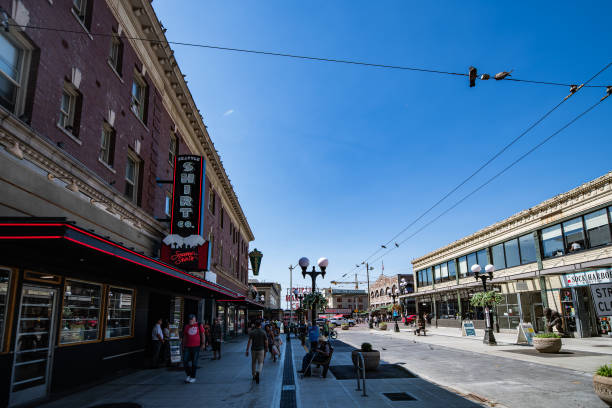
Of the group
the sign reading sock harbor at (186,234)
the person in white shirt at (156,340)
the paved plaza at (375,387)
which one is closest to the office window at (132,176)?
the sign reading sock harbor at (186,234)

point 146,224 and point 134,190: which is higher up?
point 134,190

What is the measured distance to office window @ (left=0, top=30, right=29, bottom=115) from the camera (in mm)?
8219

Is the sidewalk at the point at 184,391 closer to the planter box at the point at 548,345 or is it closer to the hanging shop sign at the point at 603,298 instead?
the hanging shop sign at the point at 603,298

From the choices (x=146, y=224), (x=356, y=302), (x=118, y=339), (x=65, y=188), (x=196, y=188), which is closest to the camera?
(x=65, y=188)

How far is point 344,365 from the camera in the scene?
14.4m

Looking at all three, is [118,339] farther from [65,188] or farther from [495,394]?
[495,394]

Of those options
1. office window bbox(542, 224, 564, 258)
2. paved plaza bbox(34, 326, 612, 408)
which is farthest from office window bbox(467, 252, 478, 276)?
paved plaza bbox(34, 326, 612, 408)

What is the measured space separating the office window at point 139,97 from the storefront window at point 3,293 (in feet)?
28.1

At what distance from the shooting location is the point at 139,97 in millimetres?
15938

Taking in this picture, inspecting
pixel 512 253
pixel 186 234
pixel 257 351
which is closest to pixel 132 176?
pixel 186 234

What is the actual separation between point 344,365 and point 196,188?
30.7ft

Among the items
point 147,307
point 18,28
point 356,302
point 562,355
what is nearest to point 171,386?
point 147,307

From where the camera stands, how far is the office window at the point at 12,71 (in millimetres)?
8219

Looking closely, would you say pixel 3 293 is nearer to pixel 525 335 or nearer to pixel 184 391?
pixel 184 391
